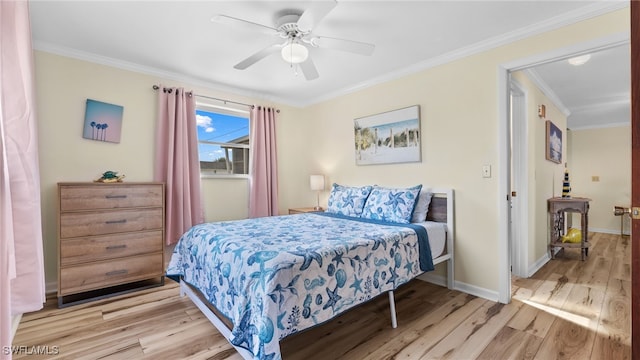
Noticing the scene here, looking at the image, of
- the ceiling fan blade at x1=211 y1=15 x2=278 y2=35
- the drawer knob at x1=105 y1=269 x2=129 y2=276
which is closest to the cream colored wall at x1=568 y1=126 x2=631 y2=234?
the ceiling fan blade at x1=211 y1=15 x2=278 y2=35

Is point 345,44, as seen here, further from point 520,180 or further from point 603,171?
point 603,171

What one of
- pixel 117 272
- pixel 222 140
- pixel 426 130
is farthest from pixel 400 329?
pixel 222 140

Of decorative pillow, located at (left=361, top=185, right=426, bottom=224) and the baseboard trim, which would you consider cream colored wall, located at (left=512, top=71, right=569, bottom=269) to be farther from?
the baseboard trim

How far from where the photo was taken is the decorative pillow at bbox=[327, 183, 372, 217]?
10.8 feet

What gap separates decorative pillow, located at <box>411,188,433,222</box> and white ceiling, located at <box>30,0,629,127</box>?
1.38 meters

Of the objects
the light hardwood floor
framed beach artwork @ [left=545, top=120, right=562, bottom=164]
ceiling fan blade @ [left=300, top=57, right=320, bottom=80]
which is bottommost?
the light hardwood floor

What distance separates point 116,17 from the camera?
224 centimetres

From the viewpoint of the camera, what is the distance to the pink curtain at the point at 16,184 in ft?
3.14

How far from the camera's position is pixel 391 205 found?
296cm

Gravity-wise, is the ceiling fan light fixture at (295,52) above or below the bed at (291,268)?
above

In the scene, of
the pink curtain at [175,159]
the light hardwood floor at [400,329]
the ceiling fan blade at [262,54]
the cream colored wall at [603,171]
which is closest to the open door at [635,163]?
the light hardwood floor at [400,329]

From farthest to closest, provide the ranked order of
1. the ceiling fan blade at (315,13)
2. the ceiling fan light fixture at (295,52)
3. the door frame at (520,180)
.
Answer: the door frame at (520,180), the ceiling fan light fixture at (295,52), the ceiling fan blade at (315,13)

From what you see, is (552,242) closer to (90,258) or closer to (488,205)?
→ (488,205)

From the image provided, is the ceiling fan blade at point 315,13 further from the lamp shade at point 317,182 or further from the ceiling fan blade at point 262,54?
the lamp shade at point 317,182
